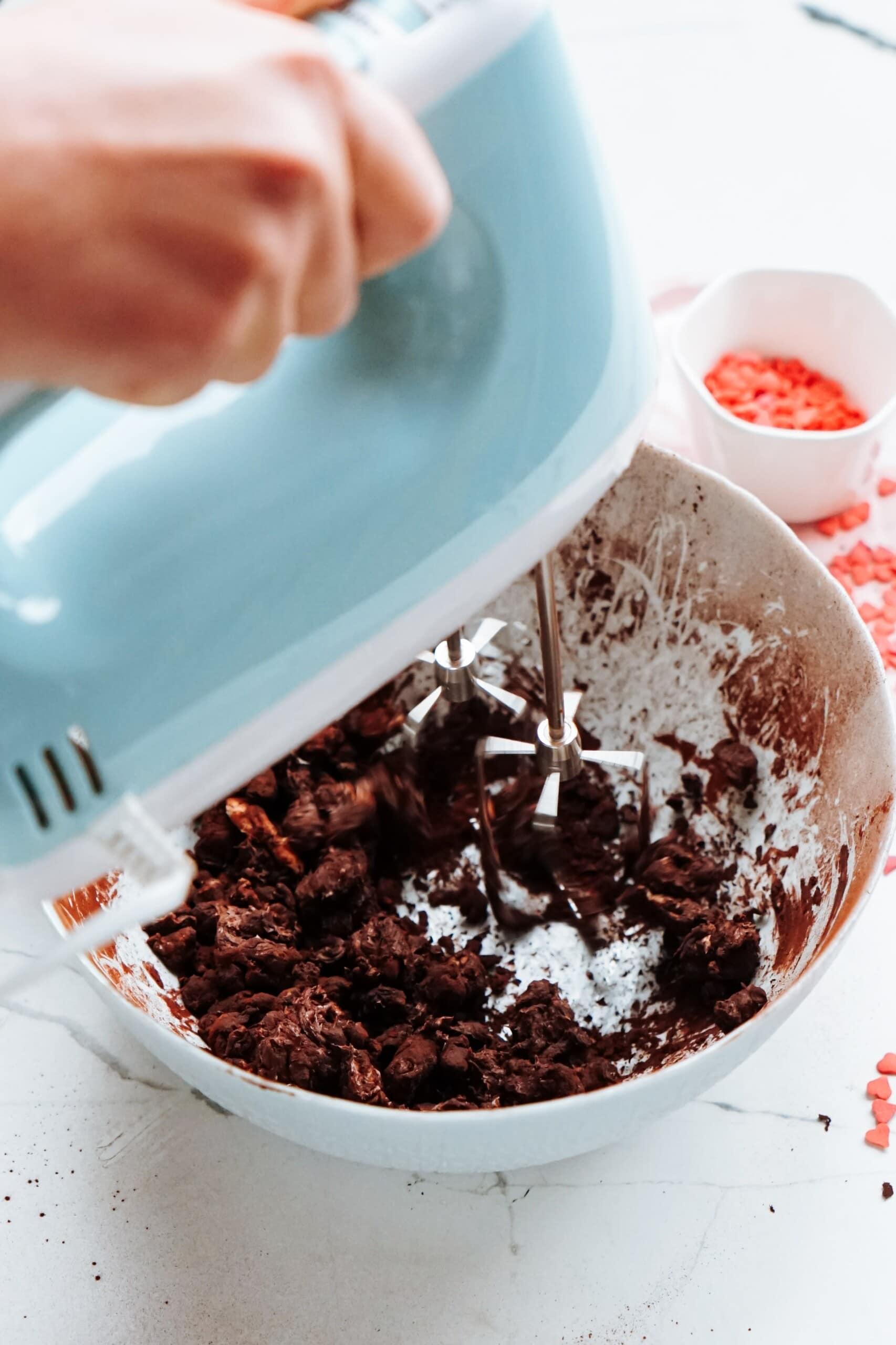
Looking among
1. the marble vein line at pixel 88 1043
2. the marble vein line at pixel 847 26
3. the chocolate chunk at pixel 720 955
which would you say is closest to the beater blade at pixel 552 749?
the chocolate chunk at pixel 720 955

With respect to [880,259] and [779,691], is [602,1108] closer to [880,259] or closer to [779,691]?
Answer: [779,691]

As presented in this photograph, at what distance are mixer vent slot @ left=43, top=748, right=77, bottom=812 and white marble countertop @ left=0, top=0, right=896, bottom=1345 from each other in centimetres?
19

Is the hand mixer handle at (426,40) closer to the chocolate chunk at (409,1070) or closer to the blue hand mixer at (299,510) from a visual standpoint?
the blue hand mixer at (299,510)

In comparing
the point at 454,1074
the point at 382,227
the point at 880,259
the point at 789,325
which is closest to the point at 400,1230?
the point at 454,1074

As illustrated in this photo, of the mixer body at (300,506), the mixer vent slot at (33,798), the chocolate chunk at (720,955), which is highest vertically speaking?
the mixer body at (300,506)

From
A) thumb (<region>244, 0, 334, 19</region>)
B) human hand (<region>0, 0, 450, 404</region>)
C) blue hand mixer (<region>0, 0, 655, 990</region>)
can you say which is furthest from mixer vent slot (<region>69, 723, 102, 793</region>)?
thumb (<region>244, 0, 334, 19</region>)

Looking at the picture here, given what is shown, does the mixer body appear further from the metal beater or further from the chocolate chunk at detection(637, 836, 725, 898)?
the chocolate chunk at detection(637, 836, 725, 898)

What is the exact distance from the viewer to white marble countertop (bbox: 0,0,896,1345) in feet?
1.94

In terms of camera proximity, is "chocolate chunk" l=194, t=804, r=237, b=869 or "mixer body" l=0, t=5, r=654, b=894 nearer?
"mixer body" l=0, t=5, r=654, b=894

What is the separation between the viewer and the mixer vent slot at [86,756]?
1.32 ft

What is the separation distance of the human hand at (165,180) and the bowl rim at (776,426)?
24.7 inches

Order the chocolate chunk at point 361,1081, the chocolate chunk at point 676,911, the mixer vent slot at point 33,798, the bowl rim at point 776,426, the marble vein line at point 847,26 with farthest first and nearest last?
1. the marble vein line at point 847,26
2. the bowl rim at point 776,426
3. the chocolate chunk at point 676,911
4. the chocolate chunk at point 361,1081
5. the mixer vent slot at point 33,798

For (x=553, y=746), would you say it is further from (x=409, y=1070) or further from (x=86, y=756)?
(x=86, y=756)

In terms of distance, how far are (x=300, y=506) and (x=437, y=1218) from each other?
398mm
